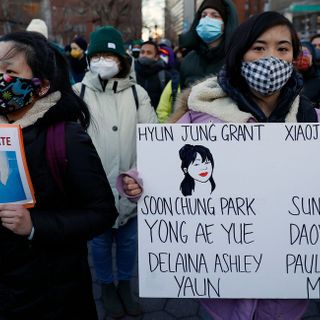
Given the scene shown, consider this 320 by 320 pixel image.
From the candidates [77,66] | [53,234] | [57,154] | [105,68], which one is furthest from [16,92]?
[77,66]

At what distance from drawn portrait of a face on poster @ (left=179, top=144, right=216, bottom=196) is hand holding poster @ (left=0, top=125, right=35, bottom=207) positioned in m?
0.59

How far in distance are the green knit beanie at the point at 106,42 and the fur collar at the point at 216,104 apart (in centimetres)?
123

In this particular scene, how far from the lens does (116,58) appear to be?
2.93 meters

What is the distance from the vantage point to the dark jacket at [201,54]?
3.15 meters

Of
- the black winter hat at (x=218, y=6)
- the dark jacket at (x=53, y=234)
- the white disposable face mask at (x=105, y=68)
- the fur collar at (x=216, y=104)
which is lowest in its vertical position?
the dark jacket at (x=53, y=234)

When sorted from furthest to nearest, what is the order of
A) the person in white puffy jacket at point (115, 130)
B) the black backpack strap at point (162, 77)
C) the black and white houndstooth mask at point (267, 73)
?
1. the black backpack strap at point (162, 77)
2. the person in white puffy jacket at point (115, 130)
3. the black and white houndstooth mask at point (267, 73)

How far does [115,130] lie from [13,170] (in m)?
1.39

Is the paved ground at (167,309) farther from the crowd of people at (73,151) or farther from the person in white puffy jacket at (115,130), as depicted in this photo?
the crowd of people at (73,151)

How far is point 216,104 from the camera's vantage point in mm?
1743

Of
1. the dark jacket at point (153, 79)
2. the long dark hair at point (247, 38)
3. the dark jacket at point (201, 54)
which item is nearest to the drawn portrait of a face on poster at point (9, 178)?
the long dark hair at point (247, 38)

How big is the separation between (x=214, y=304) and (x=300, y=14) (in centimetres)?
3435

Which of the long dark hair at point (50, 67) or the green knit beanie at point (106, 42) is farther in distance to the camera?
the green knit beanie at point (106, 42)

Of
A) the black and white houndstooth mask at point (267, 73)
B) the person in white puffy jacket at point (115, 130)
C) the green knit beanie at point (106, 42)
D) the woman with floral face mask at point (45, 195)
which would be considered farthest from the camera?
the green knit beanie at point (106, 42)

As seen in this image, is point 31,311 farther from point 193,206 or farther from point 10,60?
point 10,60
